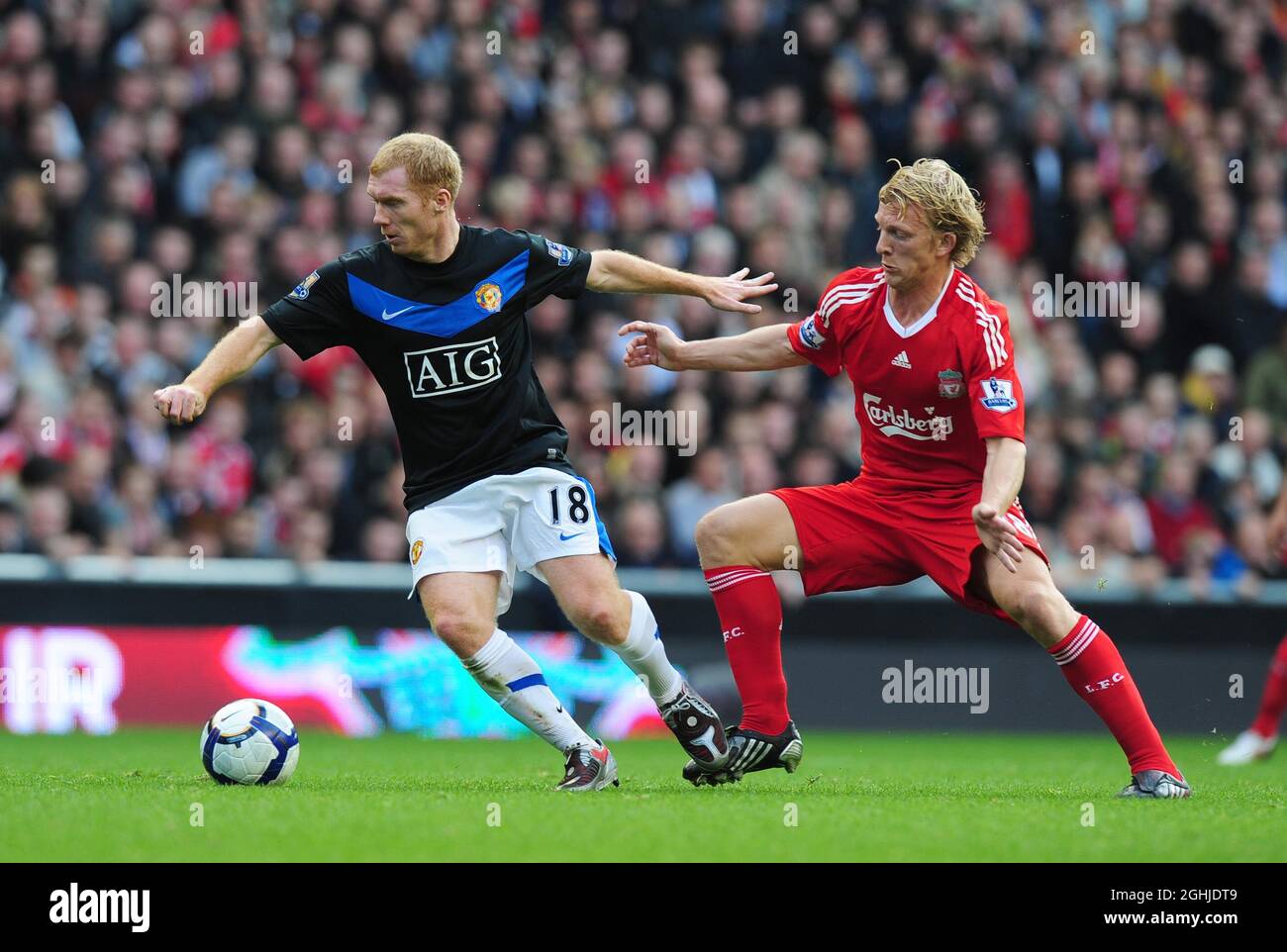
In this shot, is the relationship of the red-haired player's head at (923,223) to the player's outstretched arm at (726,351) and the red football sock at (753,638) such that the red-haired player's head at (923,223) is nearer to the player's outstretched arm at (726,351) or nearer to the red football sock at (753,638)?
the player's outstretched arm at (726,351)

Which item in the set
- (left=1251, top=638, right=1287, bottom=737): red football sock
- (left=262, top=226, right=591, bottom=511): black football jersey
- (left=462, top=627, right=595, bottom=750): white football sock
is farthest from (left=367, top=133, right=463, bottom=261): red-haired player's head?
(left=1251, top=638, right=1287, bottom=737): red football sock

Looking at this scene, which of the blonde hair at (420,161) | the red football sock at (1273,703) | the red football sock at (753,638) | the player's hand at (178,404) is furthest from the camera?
the red football sock at (1273,703)

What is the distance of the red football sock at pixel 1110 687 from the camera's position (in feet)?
22.5

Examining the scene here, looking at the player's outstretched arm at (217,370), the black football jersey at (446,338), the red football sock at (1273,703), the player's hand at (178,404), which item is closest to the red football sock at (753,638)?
the black football jersey at (446,338)

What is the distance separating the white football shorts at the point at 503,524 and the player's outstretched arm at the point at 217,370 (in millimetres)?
847

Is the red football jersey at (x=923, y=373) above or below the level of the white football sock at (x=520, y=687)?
above

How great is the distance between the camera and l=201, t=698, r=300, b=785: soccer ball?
695 cm

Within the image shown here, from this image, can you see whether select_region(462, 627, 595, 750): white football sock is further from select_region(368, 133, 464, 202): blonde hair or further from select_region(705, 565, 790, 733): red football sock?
select_region(368, 133, 464, 202): blonde hair

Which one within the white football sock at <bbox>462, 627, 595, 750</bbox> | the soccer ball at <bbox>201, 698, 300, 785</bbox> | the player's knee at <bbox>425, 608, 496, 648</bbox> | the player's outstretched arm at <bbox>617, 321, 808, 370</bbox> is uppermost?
the player's outstretched arm at <bbox>617, 321, 808, 370</bbox>

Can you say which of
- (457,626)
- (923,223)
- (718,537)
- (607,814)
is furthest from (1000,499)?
(457,626)

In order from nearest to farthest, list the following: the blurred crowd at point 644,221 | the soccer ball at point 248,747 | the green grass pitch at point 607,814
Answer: the green grass pitch at point 607,814, the soccer ball at point 248,747, the blurred crowd at point 644,221

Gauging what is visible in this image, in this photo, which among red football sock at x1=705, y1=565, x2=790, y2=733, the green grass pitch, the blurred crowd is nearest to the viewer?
the green grass pitch

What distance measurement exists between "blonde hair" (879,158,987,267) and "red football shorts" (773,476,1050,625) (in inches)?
38.3

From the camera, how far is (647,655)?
700 cm
